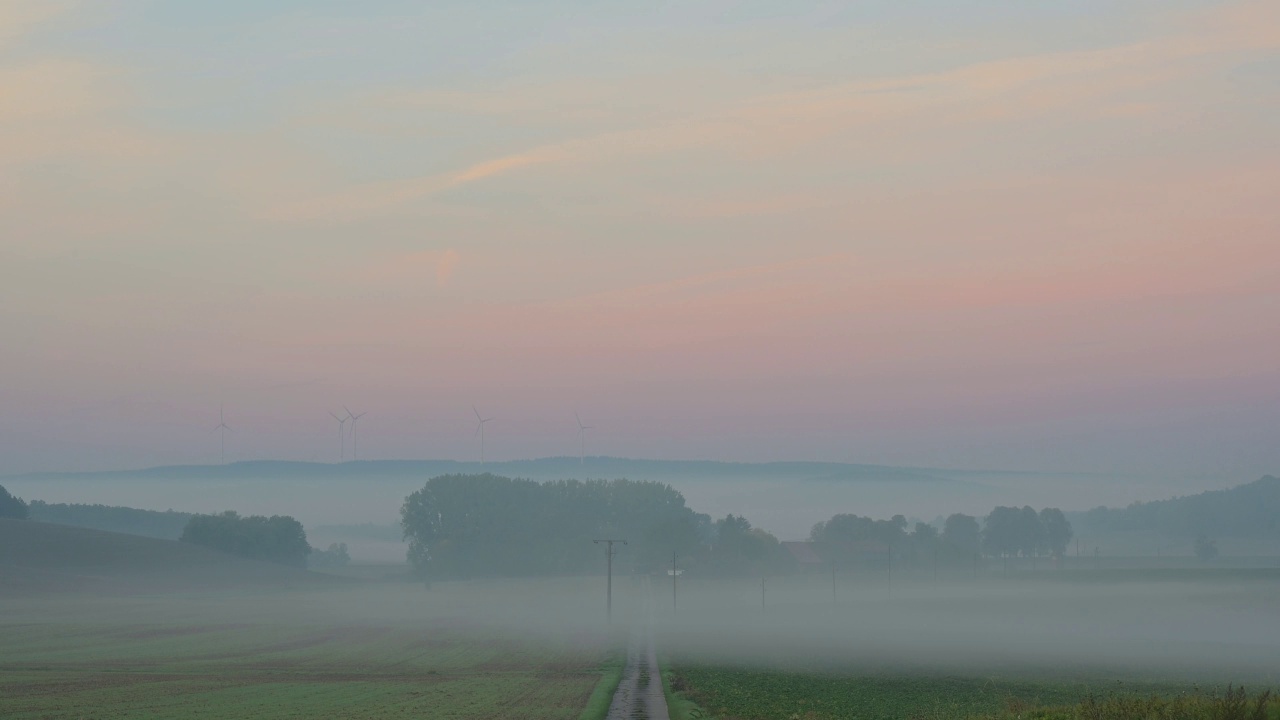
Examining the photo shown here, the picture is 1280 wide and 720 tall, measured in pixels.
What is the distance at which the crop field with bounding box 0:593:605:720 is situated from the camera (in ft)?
165

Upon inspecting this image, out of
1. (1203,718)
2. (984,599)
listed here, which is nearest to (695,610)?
(984,599)

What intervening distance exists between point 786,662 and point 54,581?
14050 centimetres

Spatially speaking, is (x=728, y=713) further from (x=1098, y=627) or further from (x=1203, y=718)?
(x=1098, y=627)

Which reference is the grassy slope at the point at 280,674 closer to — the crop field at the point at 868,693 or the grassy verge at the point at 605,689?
the grassy verge at the point at 605,689

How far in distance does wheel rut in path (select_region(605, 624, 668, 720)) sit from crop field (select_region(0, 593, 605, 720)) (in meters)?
1.66

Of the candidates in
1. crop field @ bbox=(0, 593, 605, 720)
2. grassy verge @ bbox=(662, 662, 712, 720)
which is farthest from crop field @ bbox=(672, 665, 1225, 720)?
crop field @ bbox=(0, 593, 605, 720)

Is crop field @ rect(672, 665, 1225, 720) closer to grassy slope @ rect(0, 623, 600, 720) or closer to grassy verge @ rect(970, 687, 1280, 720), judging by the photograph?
grassy slope @ rect(0, 623, 600, 720)

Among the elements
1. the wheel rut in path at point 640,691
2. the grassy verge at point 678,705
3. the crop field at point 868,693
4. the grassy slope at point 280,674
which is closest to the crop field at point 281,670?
the grassy slope at point 280,674

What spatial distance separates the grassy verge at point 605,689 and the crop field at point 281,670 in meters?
0.54

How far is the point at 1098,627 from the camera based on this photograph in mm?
133500

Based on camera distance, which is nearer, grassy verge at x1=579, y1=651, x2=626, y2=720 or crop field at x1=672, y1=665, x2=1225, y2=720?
grassy verge at x1=579, y1=651, x2=626, y2=720

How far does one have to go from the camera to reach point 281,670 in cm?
7400

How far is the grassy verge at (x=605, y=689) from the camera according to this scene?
47.7 metres

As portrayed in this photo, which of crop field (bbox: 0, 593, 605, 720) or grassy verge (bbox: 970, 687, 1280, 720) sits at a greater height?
grassy verge (bbox: 970, 687, 1280, 720)
